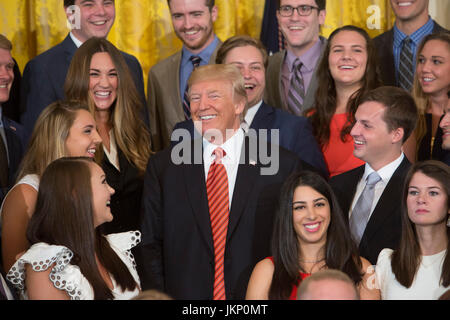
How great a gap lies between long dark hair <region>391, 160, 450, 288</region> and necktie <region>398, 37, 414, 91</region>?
1.34 m

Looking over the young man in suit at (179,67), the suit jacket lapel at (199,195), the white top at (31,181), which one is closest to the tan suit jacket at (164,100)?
the young man in suit at (179,67)

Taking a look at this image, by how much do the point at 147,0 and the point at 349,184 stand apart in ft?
7.52

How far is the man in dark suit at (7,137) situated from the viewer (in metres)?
4.03

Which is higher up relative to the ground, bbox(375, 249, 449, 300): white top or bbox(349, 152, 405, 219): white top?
bbox(349, 152, 405, 219): white top

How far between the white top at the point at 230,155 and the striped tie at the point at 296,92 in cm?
106

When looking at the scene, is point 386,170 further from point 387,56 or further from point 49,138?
point 49,138

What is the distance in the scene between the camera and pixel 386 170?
12.1ft

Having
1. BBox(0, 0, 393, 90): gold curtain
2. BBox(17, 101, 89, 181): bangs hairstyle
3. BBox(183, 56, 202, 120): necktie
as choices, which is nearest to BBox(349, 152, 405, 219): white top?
BBox(183, 56, 202, 120): necktie

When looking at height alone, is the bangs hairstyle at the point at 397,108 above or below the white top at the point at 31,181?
above

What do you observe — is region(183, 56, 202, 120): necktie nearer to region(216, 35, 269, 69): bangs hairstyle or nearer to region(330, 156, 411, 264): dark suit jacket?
region(216, 35, 269, 69): bangs hairstyle

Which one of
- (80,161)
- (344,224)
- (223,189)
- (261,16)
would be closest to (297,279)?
(344,224)

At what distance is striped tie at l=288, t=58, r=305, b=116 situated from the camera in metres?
4.61

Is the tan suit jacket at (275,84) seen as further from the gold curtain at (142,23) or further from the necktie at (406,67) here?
the gold curtain at (142,23)

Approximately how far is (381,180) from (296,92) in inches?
44.5
